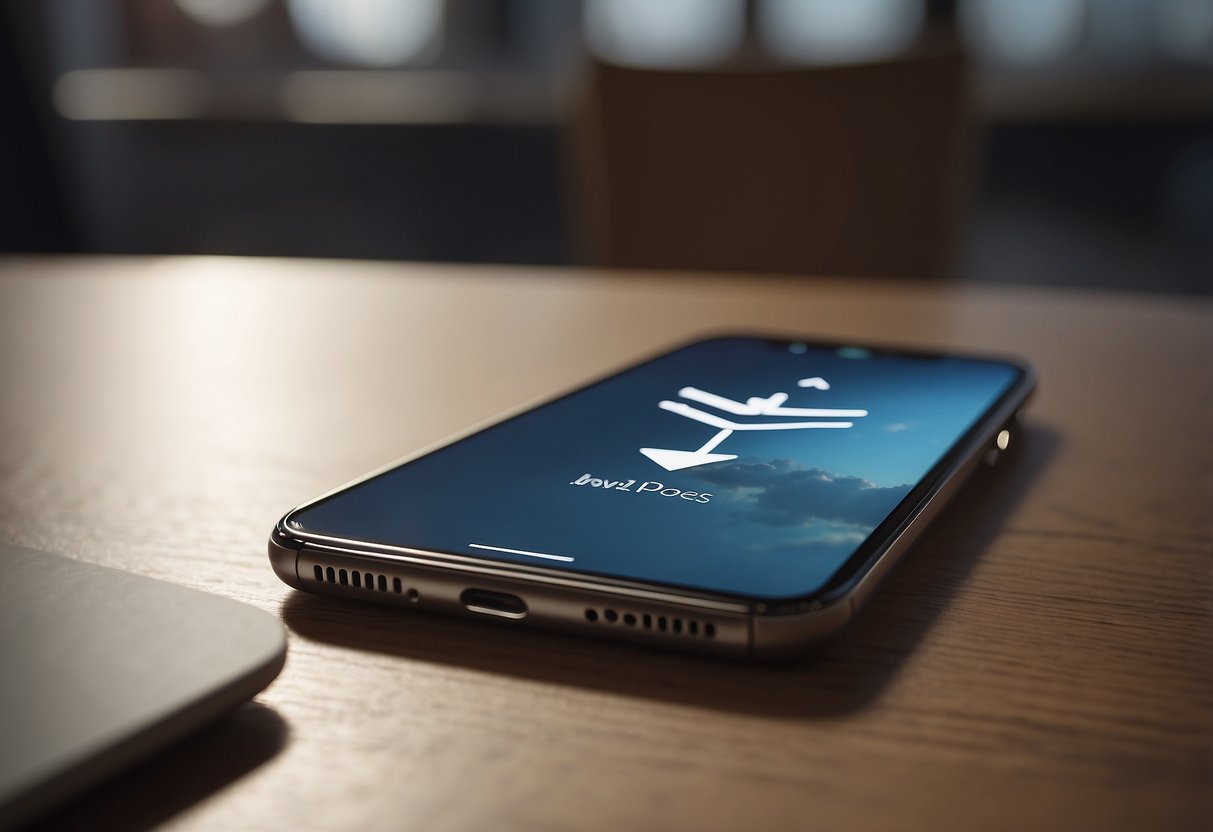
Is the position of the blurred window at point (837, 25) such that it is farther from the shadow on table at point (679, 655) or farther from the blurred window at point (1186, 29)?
the shadow on table at point (679, 655)

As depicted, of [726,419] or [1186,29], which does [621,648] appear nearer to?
[726,419]

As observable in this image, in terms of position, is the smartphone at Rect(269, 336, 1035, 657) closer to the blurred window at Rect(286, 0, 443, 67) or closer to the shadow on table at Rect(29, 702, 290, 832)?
the shadow on table at Rect(29, 702, 290, 832)

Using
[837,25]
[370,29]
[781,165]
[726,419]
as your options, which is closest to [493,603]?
[726,419]

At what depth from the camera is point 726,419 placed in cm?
46

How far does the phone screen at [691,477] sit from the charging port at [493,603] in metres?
0.01

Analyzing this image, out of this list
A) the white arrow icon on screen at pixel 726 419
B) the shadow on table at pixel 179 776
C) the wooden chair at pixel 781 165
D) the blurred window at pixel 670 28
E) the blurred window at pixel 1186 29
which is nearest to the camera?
the shadow on table at pixel 179 776

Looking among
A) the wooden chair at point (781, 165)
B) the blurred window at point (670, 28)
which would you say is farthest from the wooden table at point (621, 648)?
the blurred window at point (670, 28)

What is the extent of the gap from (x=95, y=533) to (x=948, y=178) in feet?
3.63

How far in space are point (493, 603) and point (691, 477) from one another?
0.09 metres

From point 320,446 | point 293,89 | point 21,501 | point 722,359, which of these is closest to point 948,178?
point 722,359

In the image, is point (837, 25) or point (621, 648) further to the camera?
point (837, 25)

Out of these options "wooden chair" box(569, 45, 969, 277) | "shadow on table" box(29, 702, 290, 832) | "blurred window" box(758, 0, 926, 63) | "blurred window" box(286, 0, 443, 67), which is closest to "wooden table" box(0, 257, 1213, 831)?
"shadow on table" box(29, 702, 290, 832)

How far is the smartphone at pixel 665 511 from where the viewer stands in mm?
310

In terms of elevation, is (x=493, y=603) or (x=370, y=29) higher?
(x=370, y=29)
